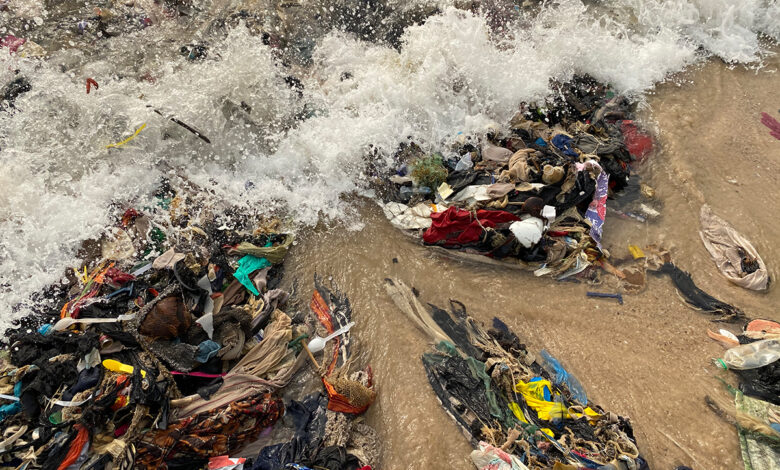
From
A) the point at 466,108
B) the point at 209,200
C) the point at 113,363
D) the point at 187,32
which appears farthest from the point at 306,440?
the point at 187,32

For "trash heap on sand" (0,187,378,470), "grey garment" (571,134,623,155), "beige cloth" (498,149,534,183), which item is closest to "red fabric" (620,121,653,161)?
"grey garment" (571,134,623,155)

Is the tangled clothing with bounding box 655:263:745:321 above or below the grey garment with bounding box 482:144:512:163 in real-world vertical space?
below

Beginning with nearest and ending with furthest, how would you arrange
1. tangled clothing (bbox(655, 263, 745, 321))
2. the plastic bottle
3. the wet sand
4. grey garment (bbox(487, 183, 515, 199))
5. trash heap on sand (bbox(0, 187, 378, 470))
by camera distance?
trash heap on sand (bbox(0, 187, 378, 470)), the wet sand, the plastic bottle, tangled clothing (bbox(655, 263, 745, 321)), grey garment (bbox(487, 183, 515, 199))

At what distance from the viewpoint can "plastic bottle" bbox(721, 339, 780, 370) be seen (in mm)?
4246

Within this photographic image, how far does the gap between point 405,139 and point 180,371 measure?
13.3 feet

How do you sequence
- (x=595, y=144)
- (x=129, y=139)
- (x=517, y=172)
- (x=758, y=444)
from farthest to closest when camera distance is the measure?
(x=595, y=144) < (x=129, y=139) < (x=517, y=172) < (x=758, y=444)

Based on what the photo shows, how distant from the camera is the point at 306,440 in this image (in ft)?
13.0

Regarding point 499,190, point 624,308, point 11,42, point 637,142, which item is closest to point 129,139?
point 11,42

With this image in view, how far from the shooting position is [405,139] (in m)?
6.11

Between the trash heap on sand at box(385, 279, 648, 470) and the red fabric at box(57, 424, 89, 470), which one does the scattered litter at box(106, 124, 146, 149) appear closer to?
the red fabric at box(57, 424, 89, 470)

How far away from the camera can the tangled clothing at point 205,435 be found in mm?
3633

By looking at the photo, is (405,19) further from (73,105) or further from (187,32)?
(73,105)

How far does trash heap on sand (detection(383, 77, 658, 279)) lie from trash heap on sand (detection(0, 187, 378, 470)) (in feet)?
5.44

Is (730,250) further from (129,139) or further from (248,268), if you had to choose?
(129,139)
